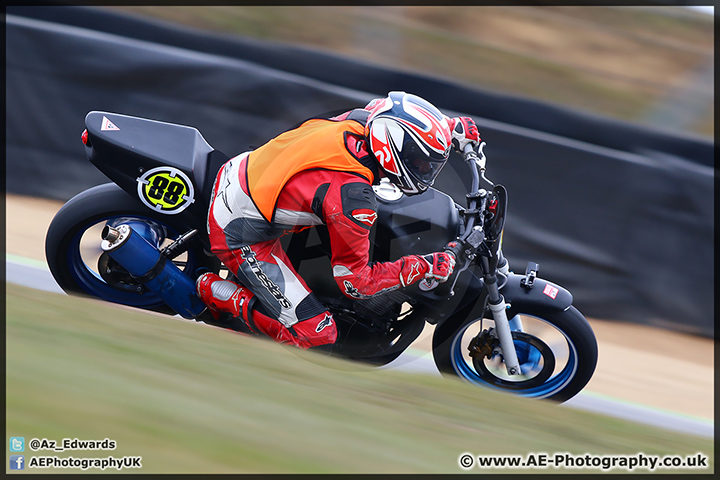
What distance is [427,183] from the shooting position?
2.94 meters

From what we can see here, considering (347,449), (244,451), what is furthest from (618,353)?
(244,451)

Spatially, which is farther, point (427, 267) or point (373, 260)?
point (373, 260)

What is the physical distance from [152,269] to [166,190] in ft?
1.35

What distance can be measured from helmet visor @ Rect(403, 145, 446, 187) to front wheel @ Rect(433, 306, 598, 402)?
2.85 ft

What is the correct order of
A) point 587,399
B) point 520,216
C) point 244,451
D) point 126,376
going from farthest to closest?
point 520,216 < point 587,399 < point 126,376 < point 244,451

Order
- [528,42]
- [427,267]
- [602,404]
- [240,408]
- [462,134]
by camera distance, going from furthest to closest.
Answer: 1. [528,42]
2. [602,404]
3. [462,134]
4. [427,267]
5. [240,408]

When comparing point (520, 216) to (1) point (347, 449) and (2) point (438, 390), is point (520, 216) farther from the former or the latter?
(1) point (347, 449)

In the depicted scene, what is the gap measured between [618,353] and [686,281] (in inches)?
31.7

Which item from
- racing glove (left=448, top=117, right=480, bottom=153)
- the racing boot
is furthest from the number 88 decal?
racing glove (left=448, top=117, right=480, bottom=153)

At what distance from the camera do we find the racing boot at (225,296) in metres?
3.27

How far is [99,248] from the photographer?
11.4 feet

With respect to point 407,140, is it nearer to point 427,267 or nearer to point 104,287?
point 427,267

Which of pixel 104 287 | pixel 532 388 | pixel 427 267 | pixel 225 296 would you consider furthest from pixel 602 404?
pixel 104 287

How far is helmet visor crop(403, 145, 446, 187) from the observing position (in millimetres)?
2820
